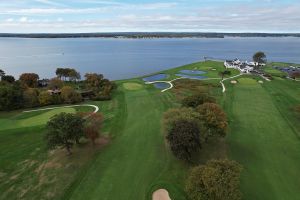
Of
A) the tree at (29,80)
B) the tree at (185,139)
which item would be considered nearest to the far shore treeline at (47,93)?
the tree at (29,80)

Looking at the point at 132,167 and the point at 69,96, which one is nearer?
the point at 132,167

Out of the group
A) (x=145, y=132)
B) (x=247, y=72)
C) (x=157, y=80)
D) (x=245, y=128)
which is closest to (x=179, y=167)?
(x=145, y=132)

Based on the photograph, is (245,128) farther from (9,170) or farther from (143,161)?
(9,170)

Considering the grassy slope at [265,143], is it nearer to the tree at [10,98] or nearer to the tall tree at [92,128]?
the tall tree at [92,128]

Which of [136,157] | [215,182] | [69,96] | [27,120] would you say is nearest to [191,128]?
[136,157]

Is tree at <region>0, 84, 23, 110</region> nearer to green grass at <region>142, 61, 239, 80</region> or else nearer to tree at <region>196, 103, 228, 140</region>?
tree at <region>196, 103, 228, 140</region>

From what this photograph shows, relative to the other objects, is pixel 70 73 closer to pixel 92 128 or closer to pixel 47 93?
pixel 47 93
